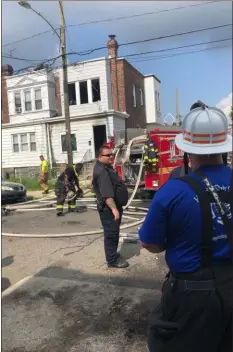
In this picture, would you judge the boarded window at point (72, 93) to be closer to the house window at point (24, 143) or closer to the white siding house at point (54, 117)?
the white siding house at point (54, 117)

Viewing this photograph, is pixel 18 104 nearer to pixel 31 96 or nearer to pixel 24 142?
pixel 31 96

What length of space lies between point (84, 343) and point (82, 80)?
2237cm

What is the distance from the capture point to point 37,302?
413 centimetres

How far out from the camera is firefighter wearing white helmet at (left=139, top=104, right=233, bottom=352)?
Answer: 1740 millimetres

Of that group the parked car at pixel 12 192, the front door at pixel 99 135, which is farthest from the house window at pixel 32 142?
the parked car at pixel 12 192

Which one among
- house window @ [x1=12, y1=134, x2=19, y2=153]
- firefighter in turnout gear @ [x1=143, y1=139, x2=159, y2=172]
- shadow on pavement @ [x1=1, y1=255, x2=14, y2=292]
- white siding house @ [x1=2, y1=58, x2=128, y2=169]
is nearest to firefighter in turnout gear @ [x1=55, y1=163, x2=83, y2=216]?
firefighter in turnout gear @ [x1=143, y1=139, x2=159, y2=172]

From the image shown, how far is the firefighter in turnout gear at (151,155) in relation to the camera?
32.6ft

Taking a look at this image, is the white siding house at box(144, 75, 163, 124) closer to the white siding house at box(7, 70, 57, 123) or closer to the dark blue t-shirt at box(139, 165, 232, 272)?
the white siding house at box(7, 70, 57, 123)

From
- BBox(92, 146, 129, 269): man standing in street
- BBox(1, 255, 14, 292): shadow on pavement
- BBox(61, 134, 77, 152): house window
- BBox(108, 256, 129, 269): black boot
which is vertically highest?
BBox(61, 134, 77, 152): house window

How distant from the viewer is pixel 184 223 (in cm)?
178

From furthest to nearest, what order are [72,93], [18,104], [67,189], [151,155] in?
[18,104] < [72,93] < [67,189] < [151,155]

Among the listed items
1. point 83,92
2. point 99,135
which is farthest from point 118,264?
point 83,92

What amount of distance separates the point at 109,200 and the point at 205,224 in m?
3.24

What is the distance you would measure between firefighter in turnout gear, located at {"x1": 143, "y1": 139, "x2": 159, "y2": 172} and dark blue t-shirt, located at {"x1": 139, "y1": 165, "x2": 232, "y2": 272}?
812cm
